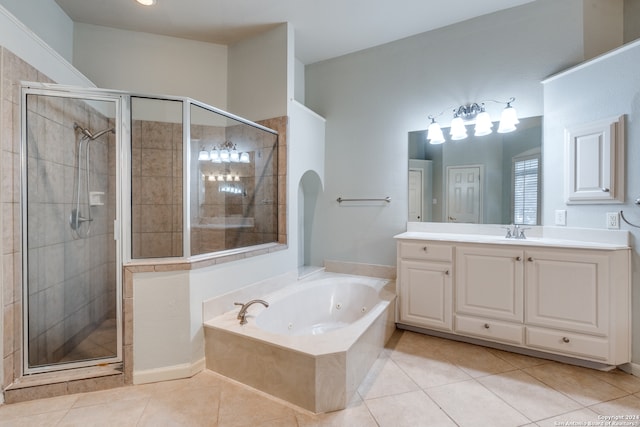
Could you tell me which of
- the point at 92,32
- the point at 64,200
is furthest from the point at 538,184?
the point at 92,32

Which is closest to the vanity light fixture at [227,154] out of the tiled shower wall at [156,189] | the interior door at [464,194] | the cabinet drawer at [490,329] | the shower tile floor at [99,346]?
the tiled shower wall at [156,189]

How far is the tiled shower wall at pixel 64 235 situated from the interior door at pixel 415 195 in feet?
Answer: 8.61

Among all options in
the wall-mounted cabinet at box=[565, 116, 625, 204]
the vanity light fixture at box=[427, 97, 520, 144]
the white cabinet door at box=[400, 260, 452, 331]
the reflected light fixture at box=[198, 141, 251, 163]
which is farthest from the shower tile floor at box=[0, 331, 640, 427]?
the vanity light fixture at box=[427, 97, 520, 144]

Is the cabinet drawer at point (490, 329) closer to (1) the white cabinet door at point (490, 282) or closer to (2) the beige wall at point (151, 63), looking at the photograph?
(1) the white cabinet door at point (490, 282)

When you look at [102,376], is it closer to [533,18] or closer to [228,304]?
[228,304]

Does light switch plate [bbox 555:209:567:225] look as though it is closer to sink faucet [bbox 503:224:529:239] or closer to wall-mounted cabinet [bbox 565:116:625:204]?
wall-mounted cabinet [bbox 565:116:625:204]

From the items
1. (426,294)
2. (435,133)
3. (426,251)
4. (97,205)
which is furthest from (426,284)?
(97,205)

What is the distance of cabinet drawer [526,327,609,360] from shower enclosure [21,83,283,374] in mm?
2399

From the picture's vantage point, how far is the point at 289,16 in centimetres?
267

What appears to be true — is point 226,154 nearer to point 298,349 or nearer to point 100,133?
point 100,133

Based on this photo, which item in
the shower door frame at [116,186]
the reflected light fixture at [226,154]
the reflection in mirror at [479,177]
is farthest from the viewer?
the reflected light fixture at [226,154]

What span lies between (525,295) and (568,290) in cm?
26

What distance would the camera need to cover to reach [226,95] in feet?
10.4

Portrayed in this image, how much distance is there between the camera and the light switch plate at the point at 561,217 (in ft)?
7.57
